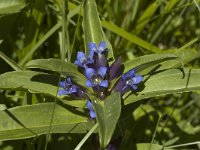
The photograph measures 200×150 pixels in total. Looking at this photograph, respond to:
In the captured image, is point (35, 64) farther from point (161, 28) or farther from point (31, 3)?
point (161, 28)

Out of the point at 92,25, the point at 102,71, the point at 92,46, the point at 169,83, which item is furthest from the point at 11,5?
the point at 169,83

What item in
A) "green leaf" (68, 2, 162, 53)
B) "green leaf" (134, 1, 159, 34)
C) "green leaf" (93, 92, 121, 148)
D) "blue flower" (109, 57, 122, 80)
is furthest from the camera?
"green leaf" (134, 1, 159, 34)

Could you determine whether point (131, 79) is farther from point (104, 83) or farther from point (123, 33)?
point (123, 33)

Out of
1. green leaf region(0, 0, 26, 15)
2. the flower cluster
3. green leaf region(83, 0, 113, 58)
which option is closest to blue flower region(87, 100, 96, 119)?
the flower cluster

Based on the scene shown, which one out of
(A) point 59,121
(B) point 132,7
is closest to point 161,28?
(B) point 132,7

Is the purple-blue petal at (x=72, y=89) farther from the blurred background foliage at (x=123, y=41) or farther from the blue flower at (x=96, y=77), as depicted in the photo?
the blurred background foliage at (x=123, y=41)

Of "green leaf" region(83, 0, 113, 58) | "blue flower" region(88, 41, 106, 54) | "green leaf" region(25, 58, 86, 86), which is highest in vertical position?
"green leaf" region(83, 0, 113, 58)

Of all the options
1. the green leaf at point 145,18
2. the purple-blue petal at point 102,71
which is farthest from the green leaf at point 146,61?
the green leaf at point 145,18

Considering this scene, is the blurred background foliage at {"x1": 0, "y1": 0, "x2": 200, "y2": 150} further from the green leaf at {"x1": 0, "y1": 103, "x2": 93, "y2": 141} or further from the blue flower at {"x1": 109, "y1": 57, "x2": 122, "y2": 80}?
the blue flower at {"x1": 109, "y1": 57, "x2": 122, "y2": 80}
